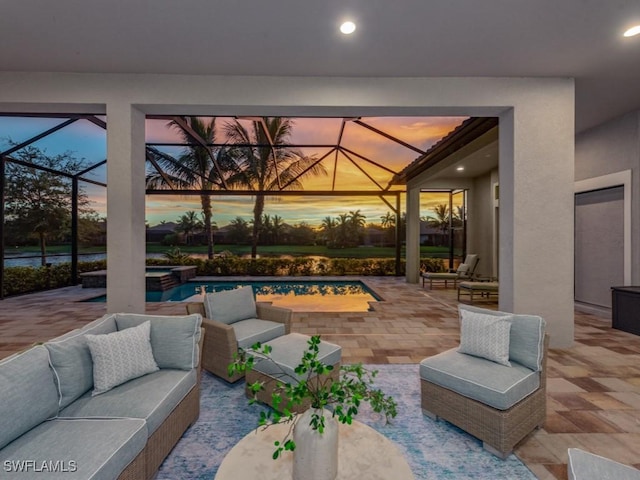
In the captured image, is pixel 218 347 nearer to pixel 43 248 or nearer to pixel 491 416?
pixel 491 416

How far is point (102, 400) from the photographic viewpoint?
189 cm

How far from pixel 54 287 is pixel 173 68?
318 inches

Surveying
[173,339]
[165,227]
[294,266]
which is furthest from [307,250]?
[173,339]

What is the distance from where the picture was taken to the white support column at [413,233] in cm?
972

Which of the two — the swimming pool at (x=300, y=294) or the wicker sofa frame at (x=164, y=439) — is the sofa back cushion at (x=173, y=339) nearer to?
the wicker sofa frame at (x=164, y=439)

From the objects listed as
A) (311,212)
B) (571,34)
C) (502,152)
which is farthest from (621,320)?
(311,212)

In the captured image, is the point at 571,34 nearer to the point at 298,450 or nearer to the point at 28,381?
the point at 298,450

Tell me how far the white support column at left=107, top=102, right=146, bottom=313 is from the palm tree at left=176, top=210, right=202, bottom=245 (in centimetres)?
1007

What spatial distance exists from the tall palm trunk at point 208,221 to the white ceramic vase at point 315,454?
1187 centimetres

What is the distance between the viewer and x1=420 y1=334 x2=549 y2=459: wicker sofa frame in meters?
2.02

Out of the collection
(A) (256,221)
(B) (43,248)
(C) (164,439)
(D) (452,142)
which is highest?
(D) (452,142)

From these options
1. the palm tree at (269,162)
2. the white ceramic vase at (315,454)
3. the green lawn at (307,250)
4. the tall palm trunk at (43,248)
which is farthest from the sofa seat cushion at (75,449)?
the green lawn at (307,250)

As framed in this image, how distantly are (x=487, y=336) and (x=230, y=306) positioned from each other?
260cm

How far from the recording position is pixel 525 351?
2324 millimetres
